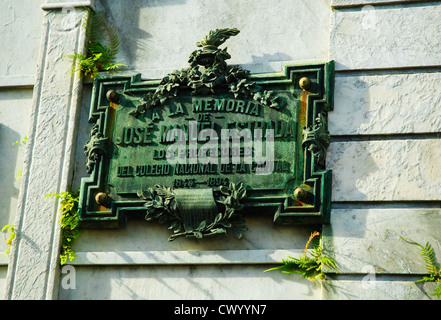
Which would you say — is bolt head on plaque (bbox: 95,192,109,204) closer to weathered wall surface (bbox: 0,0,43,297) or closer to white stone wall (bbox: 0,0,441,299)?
white stone wall (bbox: 0,0,441,299)

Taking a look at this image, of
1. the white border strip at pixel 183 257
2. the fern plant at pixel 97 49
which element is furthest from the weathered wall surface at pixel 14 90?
the white border strip at pixel 183 257

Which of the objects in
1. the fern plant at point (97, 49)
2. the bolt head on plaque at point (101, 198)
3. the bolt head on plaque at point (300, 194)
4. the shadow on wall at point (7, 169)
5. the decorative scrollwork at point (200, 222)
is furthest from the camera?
the fern plant at point (97, 49)

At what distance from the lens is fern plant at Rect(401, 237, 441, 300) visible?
6.52 m

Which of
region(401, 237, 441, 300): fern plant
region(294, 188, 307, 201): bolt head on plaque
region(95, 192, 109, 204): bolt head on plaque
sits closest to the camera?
region(401, 237, 441, 300): fern plant

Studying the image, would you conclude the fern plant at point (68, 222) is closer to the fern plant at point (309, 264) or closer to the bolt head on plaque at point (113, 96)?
the bolt head on plaque at point (113, 96)

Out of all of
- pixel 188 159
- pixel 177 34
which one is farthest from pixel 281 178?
pixel 177 34

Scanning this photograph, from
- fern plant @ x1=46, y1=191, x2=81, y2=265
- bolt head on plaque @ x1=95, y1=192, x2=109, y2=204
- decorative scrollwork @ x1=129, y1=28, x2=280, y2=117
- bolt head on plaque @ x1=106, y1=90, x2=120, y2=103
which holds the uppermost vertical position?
decorative scrollwork @ x1=129, y1=28, x2=280, y2=117

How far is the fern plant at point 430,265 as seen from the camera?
21.4ft

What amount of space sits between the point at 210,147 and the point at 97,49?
1965 millimetres

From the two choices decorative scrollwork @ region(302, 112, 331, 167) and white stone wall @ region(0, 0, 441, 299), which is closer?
white stone wall @ region(0, 0, 441, 299)

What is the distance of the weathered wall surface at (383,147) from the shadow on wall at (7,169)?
3.64 metres

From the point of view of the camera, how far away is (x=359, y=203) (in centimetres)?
702

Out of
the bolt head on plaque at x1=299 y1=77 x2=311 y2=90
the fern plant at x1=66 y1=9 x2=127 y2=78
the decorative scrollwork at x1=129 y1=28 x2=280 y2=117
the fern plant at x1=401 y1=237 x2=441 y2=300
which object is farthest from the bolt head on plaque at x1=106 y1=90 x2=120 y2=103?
the fern plant at x1=401 y1=237 x2=441 y2=300

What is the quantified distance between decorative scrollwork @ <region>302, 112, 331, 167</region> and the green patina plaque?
0.4 inches
